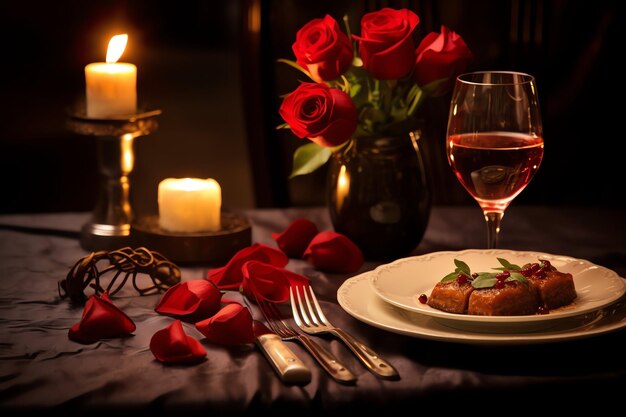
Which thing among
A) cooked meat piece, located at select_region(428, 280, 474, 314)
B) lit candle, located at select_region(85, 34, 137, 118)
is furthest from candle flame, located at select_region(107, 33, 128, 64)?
cooked meat piece, located at select_region(428, 280, 474, 314)

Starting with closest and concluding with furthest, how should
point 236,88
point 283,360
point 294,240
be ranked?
point 283,360, point 294,240, point 236,88

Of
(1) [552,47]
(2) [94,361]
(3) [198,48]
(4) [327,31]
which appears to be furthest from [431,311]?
(3) [198,48]

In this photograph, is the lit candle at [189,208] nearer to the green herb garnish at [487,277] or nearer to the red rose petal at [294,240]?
the red rose petal at [294,240]

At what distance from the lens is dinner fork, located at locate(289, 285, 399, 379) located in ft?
2.60

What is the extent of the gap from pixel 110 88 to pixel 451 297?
0.67 m

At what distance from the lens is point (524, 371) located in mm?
794

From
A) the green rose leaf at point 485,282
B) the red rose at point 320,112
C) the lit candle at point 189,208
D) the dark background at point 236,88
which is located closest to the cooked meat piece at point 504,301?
the green rose leaf at point 485,282

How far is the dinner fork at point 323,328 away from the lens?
79cm

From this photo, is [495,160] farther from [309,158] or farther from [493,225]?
[309,158]

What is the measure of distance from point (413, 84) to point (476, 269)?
330mm

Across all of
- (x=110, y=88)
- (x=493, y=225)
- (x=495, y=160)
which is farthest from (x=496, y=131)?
(x=110, y=88)

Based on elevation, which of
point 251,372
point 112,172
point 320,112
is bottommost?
point 251,372

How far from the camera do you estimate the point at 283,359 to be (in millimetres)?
796

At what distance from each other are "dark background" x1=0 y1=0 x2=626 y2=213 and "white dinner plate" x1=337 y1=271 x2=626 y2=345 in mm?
805
